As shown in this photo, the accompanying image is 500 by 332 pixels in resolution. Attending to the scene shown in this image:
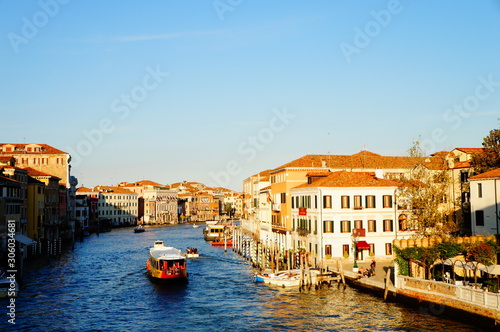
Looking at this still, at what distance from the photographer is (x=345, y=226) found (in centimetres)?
4316

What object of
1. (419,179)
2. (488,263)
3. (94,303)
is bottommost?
(94,303)

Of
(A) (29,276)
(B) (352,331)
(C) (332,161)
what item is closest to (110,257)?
(A) (29,276)

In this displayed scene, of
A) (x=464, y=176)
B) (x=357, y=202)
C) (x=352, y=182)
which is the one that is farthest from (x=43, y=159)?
(x=464, y=176)

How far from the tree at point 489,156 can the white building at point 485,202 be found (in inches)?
261

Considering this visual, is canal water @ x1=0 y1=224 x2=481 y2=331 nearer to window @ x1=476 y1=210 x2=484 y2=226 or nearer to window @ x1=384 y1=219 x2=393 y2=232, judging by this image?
window @ x1=384 y1=219 x2=393 y2=232

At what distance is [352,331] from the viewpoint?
1017 inches

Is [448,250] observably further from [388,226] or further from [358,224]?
A: [388,226]

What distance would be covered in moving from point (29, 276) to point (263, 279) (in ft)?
64.4

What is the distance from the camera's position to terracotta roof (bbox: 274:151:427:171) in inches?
2194

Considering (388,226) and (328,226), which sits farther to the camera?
→ (388,226)

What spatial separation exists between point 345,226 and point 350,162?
1510 cm

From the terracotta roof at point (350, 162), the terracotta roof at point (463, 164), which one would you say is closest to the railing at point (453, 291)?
the terracotta roof at point (463, 164)

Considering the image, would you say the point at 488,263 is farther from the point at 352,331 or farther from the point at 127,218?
the point at 127,218

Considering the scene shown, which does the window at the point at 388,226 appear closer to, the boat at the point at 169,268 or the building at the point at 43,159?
the boat at the point at 169,268
